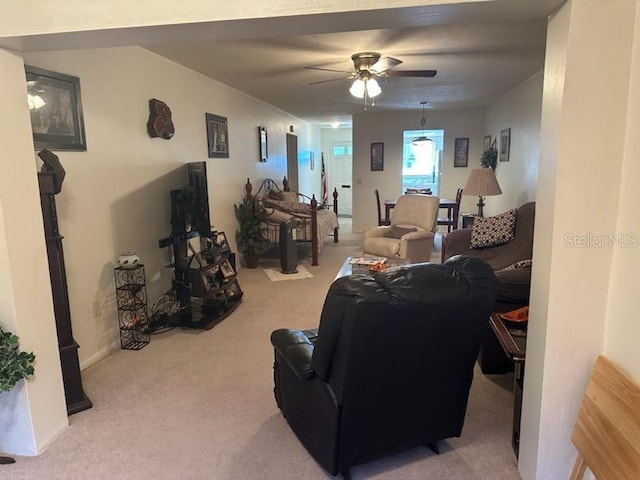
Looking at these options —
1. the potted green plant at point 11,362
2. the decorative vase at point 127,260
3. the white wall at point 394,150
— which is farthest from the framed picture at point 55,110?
the white wall at point 394,150

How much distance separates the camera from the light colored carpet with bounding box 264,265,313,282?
17.0 ft

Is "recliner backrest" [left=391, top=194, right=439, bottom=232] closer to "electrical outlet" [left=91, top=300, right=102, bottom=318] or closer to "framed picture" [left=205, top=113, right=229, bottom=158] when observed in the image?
"framed picture" [left=205, top=113, right=229, bottom=158]

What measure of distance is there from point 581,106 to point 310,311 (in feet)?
9.64

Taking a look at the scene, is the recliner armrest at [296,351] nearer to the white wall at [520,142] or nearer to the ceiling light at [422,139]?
the white wall at [520,142]

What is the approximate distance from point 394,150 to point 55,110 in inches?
247


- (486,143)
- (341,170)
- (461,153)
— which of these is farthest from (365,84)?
(341,170)

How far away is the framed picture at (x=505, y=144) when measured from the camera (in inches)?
230

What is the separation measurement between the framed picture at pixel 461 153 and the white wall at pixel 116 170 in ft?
15.8

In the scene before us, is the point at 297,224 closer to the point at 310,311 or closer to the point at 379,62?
the point at 310,311

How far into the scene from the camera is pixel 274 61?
393 centimetres

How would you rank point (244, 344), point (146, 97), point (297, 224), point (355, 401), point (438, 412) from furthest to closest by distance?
point (297, 224), point (146, 97), point (244, 344), point (438, 412), point (355, 401)

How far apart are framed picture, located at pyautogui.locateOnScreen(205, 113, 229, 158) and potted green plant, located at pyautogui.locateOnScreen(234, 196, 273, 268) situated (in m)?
0.70

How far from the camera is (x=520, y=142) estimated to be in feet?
17.3

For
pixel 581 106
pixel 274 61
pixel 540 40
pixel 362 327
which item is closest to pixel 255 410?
pixel 362 327
